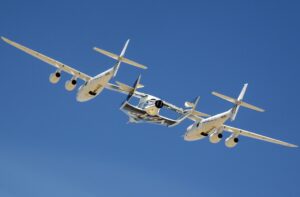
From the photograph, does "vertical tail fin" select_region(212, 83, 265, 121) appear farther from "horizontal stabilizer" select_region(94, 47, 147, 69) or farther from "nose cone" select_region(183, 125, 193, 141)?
"horizontal stabilizer" select_region(94, 47, 147, 69)

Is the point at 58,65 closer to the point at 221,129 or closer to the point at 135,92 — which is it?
the point at 135,92

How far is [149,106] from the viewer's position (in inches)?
3071

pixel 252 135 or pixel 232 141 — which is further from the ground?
pixel 252 135

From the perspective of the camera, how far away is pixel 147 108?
256 feet

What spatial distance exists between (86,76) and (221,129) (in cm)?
1789

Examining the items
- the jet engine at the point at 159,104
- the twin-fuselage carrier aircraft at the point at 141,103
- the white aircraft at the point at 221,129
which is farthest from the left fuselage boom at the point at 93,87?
the white aircraft at the point at 221,129

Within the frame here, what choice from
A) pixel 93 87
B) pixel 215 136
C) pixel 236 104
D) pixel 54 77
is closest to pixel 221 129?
pixel 215 136

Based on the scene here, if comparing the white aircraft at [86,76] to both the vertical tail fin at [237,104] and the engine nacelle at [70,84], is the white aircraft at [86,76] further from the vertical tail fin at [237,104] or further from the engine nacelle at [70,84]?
the vertical tail fin at [237,104]

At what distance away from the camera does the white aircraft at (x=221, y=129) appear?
76.8 meters

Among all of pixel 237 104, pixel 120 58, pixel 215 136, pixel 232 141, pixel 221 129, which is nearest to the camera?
pixel 120 58

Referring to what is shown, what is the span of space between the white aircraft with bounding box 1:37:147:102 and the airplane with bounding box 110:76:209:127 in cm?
246

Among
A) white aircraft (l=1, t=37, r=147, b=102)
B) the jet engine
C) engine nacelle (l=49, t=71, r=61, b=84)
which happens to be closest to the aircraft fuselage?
the jet engine

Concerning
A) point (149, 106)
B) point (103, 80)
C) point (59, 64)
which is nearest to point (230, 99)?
point (149, 106)

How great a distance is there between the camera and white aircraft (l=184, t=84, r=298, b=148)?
76.8m
